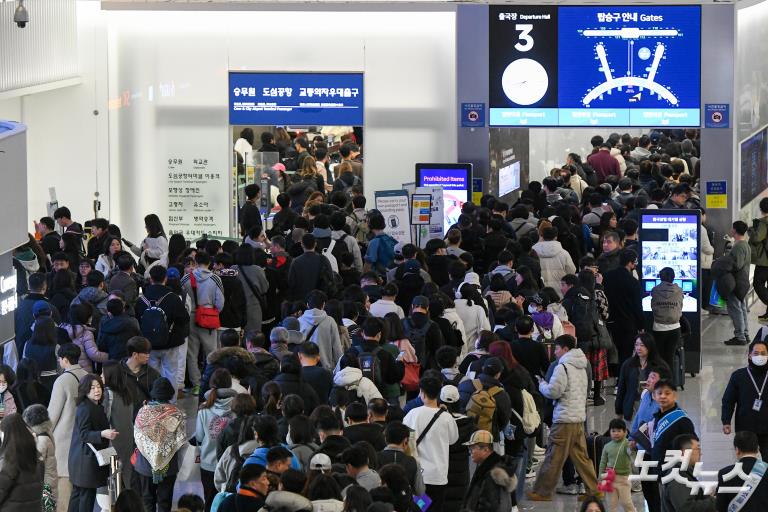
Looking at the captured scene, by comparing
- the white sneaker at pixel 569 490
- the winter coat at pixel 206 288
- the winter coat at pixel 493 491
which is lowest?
the white sneaker at pixel 569 490

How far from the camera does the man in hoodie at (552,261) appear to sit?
15508mm

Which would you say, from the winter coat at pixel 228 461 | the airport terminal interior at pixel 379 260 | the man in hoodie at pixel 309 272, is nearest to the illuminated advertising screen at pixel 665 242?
the airport terminal interior at pixel 379 260

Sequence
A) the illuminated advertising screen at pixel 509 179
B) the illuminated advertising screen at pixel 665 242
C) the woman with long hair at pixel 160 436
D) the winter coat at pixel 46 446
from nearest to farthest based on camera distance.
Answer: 1. the winter coat at pixel 46 446
2. the woman with long hair at pixel 160 436
3. the illuminated advertising screen at pixel 665 242
4. the illuminated advertising screen at pixel 509 179

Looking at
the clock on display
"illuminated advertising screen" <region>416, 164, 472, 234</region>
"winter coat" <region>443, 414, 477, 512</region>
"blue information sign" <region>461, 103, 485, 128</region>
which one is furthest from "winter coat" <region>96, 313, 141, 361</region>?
the clock on display

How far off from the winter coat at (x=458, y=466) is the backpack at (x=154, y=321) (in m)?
4.14

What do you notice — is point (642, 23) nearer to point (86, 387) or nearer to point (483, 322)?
point (483, 322)

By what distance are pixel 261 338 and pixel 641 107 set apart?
388 inches

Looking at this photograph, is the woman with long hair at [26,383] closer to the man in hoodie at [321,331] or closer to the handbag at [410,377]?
the man in hoodie at [321,331]

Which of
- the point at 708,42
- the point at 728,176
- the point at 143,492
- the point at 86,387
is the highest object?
the point at 708,42

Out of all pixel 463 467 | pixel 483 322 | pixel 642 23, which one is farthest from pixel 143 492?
pixel 642 23

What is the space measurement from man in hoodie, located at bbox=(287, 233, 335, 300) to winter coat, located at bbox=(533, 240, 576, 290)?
7.60ft

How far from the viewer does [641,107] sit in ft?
A: 64.3

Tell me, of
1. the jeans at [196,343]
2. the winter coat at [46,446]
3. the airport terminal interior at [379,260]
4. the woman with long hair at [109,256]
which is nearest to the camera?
the winter coat at [46,446]

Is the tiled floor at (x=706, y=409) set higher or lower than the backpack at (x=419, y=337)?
lower
